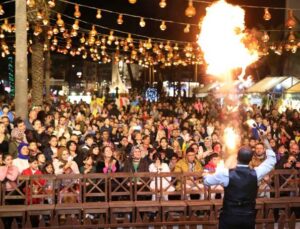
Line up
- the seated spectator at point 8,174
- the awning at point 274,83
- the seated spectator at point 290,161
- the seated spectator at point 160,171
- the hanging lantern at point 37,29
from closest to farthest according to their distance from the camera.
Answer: the seated spectator at point 8,174 → the seated spectator at point 160,171 → the seated spectator at point 290,161 → the hanging lantern at point 37,29 → the awning at point 274,83

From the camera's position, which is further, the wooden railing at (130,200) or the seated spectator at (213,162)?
the seated spectator at (213,162)

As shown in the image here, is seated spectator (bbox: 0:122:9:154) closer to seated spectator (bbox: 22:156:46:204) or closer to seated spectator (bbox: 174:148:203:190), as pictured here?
seated spectator (bbox: 22:156:46:204)

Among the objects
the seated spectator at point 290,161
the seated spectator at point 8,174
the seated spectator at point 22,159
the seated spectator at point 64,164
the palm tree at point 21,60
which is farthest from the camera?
the palm tree at point 21,60

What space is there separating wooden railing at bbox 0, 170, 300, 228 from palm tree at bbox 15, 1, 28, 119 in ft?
15.8

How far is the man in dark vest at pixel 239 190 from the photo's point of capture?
220 inches

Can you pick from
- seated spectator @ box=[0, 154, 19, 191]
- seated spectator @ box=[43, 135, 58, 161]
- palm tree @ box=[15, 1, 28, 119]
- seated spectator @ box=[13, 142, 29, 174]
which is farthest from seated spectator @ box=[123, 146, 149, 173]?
palm tree @ box=[15, 1, 28, 119]

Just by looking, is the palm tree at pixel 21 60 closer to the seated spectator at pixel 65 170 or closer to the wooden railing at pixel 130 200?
the seated spectator at pixel 65 170

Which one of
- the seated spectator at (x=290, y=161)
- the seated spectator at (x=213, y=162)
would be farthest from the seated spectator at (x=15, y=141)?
the seated spectator at (x=290, y=161)

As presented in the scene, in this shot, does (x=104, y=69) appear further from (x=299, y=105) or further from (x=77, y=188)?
(x=77, y=188)

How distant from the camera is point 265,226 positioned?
8.25 m

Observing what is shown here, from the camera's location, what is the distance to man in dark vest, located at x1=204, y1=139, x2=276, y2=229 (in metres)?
5.60

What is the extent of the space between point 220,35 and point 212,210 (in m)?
8.79

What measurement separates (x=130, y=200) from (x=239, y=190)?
3.92 metres

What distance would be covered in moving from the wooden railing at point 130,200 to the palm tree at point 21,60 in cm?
482
